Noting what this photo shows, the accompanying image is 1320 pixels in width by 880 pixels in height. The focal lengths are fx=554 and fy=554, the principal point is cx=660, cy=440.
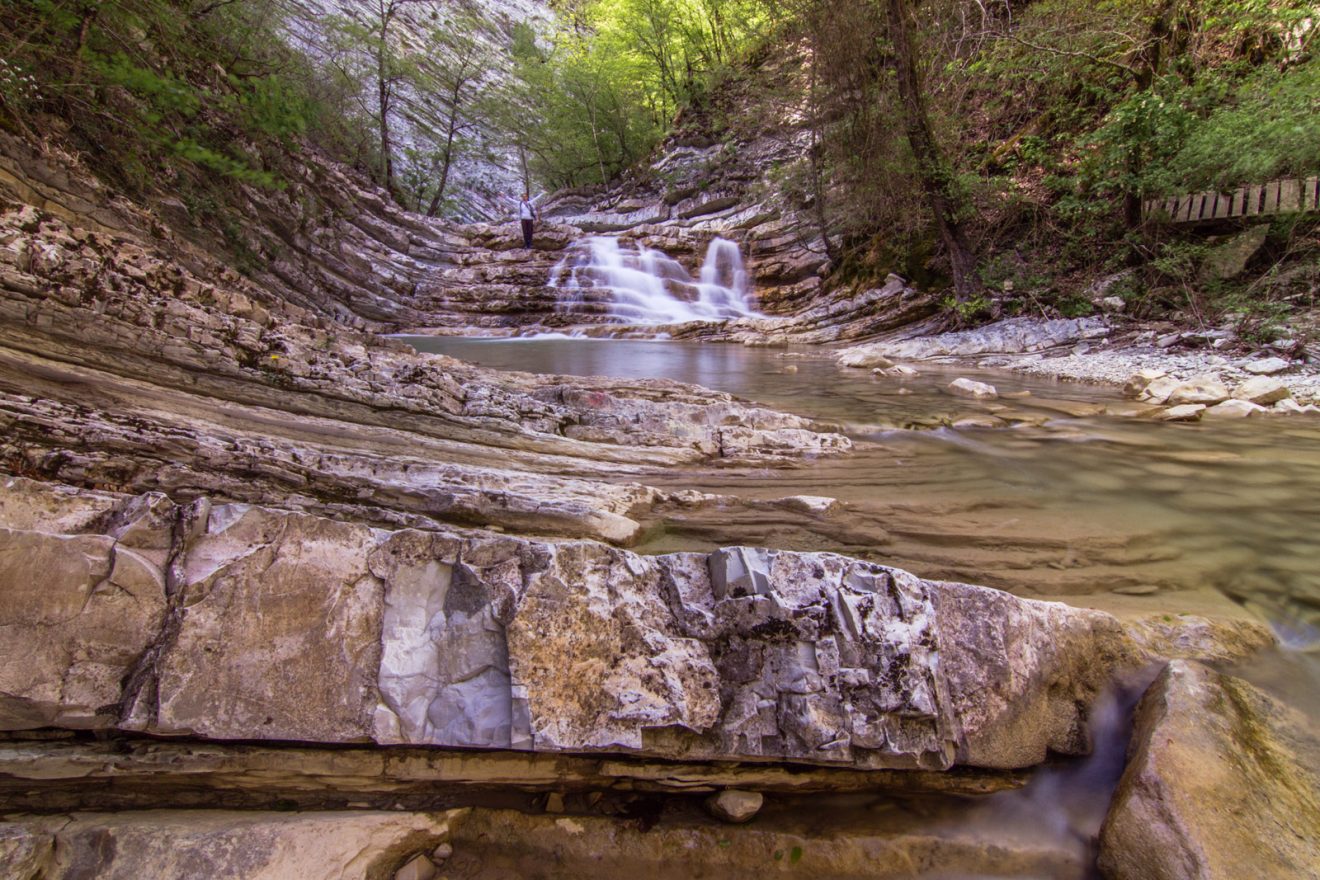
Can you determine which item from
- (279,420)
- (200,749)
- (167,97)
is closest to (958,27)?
(167,97)

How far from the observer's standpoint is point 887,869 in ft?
4.25

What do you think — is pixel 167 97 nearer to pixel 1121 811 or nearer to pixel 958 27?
pixel 1121 811

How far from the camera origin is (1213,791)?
127 cm

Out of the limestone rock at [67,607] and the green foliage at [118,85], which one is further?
the green foliage at [118,85]

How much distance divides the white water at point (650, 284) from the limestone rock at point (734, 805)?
13.2 metres

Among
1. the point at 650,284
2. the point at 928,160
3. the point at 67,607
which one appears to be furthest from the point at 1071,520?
the point at 650,284

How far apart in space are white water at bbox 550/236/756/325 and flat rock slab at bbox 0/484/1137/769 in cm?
1292

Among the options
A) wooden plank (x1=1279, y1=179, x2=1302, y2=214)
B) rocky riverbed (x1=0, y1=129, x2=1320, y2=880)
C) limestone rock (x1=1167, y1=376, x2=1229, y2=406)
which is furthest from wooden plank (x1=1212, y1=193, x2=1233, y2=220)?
rocky riverbed (x1=0, y1=129, x2=1320, y2=880)

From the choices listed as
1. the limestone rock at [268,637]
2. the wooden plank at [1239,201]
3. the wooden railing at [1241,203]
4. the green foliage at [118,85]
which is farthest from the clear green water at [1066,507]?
the wooden plank at [1239,201]

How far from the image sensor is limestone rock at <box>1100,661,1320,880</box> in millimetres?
1171

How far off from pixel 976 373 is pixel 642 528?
7.27 m

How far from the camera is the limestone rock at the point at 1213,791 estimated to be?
117 centimetres

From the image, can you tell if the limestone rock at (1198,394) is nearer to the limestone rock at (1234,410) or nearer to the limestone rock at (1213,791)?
the limestone rock at (1234,410)

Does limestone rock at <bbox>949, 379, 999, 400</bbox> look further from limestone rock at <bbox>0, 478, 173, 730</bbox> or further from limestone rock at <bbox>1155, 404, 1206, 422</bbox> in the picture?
limestone rock at <bbox>0, 478, 173, 730</bbox>
